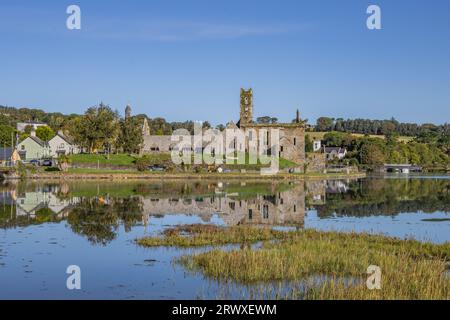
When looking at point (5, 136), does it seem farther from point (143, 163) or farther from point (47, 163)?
point (143, 163)

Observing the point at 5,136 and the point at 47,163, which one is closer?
the point at 47,163

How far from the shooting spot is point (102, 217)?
34125 millimetres

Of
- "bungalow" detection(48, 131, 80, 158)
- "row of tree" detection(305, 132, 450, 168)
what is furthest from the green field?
"row of tree" detection(305, 132, 450, 168)

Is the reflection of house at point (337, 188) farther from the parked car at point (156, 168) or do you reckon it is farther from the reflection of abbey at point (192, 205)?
the parked car at point (156, 168)

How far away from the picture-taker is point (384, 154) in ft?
515

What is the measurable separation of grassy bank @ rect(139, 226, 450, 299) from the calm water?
1.23m

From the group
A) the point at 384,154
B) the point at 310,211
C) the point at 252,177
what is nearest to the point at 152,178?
the point at 252,177

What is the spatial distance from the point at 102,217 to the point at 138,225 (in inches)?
166

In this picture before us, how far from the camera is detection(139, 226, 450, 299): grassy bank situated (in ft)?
49.9

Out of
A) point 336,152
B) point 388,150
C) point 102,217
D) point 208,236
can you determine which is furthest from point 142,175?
point 388,150

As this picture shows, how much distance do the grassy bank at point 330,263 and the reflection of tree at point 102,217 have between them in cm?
366

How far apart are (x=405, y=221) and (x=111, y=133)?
214 ft

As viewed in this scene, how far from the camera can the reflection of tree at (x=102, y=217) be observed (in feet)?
91.3

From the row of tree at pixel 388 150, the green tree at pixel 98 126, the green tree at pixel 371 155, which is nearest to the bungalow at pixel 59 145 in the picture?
the green tree at pixel 98 126
